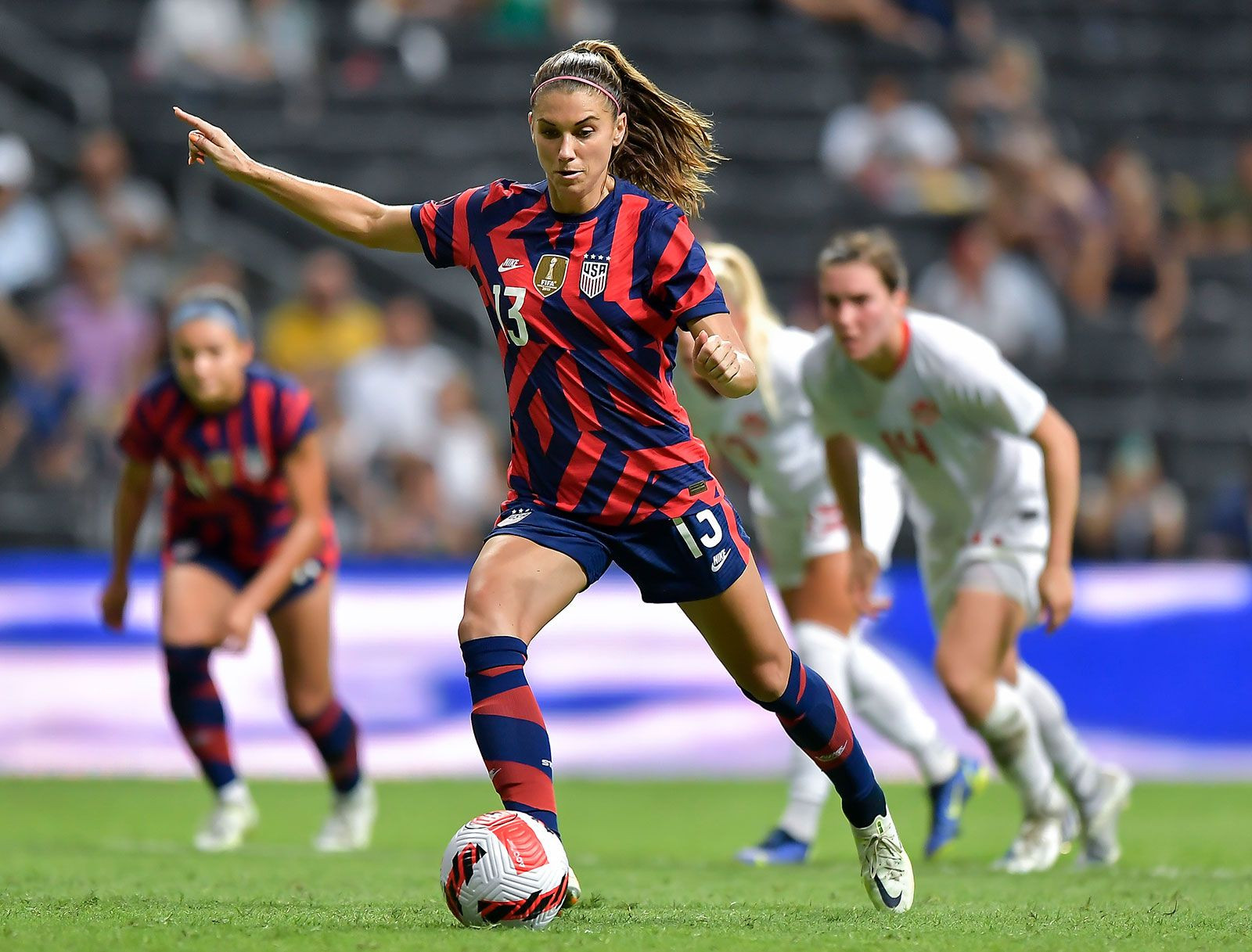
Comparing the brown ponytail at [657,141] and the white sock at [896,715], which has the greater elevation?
the brown ponytail at [657,141]

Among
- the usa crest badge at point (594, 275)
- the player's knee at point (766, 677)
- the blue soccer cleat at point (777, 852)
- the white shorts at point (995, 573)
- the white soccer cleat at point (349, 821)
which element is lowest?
the white soccer cleat at point (349, 821)

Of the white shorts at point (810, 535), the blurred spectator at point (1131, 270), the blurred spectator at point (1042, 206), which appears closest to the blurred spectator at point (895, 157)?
the blurred spectator at point (1042, 206)

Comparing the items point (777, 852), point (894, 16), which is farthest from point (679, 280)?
point (894, 16)

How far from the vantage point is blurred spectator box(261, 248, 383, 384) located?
1259cm

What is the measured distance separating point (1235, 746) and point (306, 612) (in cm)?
586

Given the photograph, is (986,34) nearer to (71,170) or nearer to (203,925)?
(71,170)

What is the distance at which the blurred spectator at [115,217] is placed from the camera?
12891mm

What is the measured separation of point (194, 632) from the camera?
7.21 metres

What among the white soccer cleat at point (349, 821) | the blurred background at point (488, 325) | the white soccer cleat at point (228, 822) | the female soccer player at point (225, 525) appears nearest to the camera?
the female soccer player at point (225, 525)

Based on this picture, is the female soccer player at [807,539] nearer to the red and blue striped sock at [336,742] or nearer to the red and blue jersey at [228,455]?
the red and blue jersey at [228,455]

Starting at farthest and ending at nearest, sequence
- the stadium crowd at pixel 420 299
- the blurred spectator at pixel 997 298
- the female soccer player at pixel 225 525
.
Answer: the blurred spectator at pixel 997 298, the stadium crowd at pixel 420 299, the female soccer player at pixel 225 525

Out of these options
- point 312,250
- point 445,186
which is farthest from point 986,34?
point 312,250

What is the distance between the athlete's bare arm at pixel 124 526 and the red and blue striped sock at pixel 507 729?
11.1 feet

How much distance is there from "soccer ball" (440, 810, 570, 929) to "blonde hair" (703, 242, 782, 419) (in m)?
2.79
